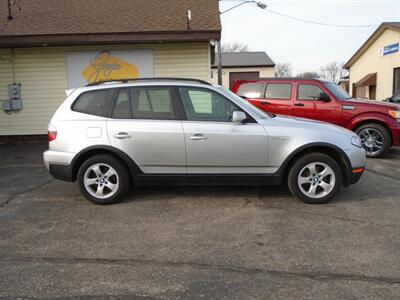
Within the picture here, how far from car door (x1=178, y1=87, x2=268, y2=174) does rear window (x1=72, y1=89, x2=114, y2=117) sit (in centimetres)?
108

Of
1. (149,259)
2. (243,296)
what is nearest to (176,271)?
(149,259)

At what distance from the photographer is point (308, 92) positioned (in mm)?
9398

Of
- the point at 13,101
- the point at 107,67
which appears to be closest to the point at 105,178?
the point at 107,67

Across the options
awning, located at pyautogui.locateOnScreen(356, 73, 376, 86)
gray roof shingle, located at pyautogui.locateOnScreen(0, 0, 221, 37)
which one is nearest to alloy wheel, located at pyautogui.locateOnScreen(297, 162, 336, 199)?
gray roof shingle, located at pyautogui.locateOnScreen(0, 0, 221, 37)

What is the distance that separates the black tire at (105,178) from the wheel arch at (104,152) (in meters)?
0.06

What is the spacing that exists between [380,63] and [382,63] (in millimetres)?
304

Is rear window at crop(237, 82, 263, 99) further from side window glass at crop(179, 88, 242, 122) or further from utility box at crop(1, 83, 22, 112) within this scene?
utility box at crop(1, 83, 22, 112)

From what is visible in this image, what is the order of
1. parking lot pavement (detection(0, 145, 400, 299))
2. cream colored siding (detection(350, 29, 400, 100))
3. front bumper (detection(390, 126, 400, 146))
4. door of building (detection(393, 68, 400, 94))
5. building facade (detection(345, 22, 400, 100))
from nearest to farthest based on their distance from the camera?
parking lot pavement (detection(0, 145, 400, 299)) < front bumper (detection(390, 126, 400, 146)) < door of building (detection(393, 68, 400, 94)) < building facade (detection(345, 22, 400, 100)) < cream colored siding (detection(350, 29, 400, 100))

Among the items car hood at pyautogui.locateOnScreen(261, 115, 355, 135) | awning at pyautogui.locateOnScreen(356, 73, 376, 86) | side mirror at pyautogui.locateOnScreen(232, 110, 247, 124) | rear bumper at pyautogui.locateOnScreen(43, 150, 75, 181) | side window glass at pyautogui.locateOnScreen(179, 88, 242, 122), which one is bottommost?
rear bumper at pyautogui.locateOnScreen(43, 150, 75, 181)

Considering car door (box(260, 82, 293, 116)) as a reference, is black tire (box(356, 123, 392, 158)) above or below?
below

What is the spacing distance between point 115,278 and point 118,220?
5.03 feet

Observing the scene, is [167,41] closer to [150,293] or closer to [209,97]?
[209,97]

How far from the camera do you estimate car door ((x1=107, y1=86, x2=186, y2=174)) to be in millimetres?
5309

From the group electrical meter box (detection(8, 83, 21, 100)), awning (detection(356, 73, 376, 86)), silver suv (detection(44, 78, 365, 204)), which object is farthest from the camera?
awning (detection(356, 73, 376, 86))
